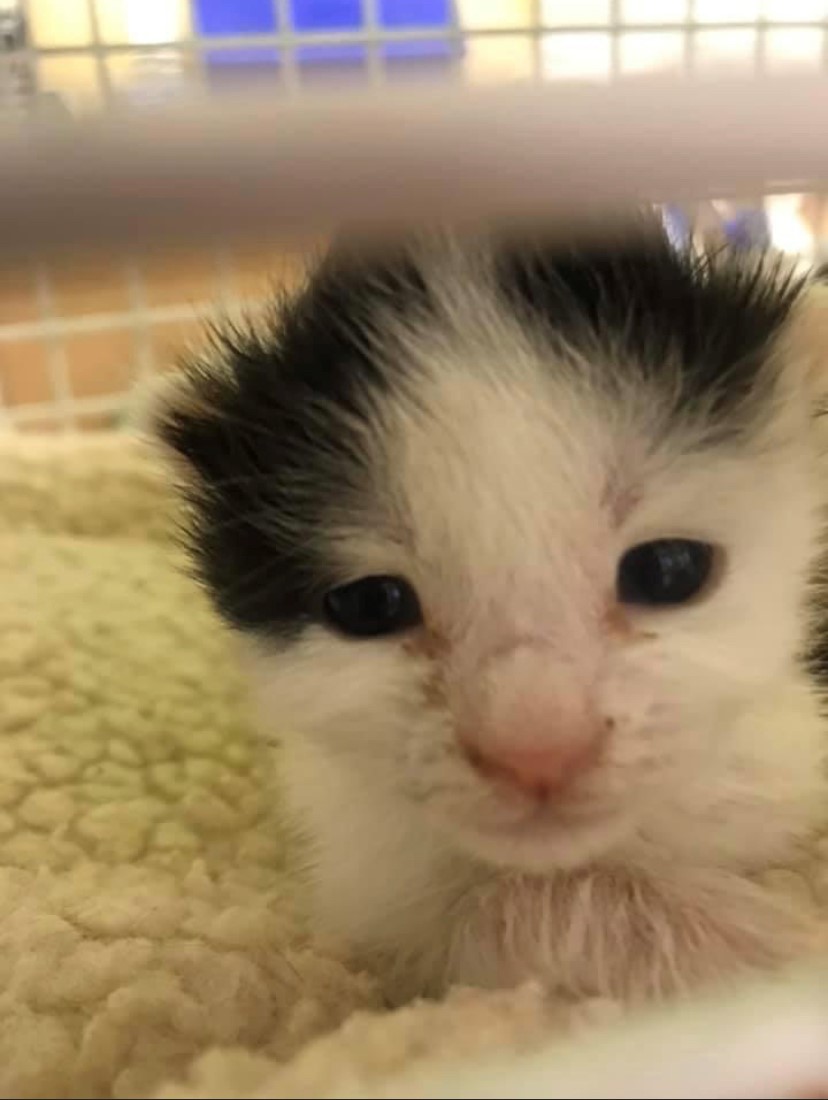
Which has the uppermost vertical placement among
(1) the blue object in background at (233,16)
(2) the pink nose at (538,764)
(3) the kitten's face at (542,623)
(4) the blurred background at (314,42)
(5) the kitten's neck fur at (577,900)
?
(1) the blue object in background at (233,16)

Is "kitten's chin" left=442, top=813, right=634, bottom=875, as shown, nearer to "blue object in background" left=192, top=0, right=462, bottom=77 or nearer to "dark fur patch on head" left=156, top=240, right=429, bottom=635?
"dark fur patch on head" left=156, top=240, right=429, bottom=635

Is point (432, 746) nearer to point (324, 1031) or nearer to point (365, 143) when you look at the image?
point (324, 1031)

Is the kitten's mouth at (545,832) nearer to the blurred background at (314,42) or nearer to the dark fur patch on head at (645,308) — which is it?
the dark fur patch on head at (645,308)

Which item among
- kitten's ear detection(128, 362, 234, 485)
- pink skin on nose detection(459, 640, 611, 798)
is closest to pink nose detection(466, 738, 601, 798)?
pink skin on nose detection(459, 640, 611, 798)

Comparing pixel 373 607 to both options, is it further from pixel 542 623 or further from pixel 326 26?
pixel 326 26

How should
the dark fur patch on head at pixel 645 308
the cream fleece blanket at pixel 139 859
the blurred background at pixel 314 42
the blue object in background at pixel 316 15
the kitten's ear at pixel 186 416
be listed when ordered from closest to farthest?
the cream fleece blanket at pixel 139 859 < the dark fur patch on head at pixel 645 308 < the kitten's ear at pixel 186 416 < the blurred background at pixel 314 42 < the blue object in background at pixel 316 15

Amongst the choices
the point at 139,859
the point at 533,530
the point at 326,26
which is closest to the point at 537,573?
the point at 533,530

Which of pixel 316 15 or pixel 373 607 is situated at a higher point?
pixel 316 15

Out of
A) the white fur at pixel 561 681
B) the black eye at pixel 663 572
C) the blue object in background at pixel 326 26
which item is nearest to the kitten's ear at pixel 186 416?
the white fur at pixel 561 681
